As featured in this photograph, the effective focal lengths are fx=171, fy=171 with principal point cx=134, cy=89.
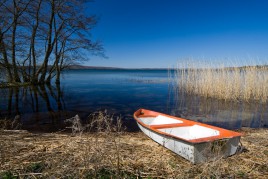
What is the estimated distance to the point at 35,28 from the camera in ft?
51.2

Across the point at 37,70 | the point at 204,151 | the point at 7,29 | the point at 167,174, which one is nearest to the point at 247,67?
the point at 204,151

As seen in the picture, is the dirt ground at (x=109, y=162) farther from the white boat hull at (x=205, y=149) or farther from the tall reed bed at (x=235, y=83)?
the tall reed bed at (x=235, y=83)

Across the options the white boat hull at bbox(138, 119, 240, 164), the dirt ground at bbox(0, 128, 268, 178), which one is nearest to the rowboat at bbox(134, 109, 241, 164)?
the white boat hull at bbox(138, 119, 240, 164)

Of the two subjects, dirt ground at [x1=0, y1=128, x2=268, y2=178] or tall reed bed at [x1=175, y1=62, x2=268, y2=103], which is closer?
dirt ground at [x1=0, y1=128, x2=268, y2=178]

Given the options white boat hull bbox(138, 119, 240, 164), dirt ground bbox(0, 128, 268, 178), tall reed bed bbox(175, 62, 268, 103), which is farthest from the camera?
tall reed bed bbox(175, 62, 268, 103)

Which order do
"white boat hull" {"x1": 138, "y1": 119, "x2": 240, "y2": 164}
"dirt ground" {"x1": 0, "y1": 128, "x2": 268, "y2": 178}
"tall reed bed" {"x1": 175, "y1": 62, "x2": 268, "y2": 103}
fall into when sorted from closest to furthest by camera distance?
1. "dirt ground" {"x1": 0, "y1": 128, "x2": 268, "y2": 178}
2. "white boat hull" {"x1": 138, "y1": 119, "x2": 240, "y2": 164}
3. "tall reed bed" {"x1": 175, "y1": 62, "x2": 268, "y2": 103}

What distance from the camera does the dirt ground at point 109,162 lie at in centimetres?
227

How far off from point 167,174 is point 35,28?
1753 cm

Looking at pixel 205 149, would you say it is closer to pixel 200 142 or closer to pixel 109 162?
pixel 200 142

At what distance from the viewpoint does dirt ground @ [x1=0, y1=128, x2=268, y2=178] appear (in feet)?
7.45

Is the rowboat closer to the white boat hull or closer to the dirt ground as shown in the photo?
the white boat hull

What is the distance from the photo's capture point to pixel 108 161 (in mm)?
2520

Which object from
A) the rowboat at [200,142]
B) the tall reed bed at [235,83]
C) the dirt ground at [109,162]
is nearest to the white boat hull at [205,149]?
the rowboat at [200,142]

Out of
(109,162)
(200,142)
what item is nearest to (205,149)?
(200,142)
